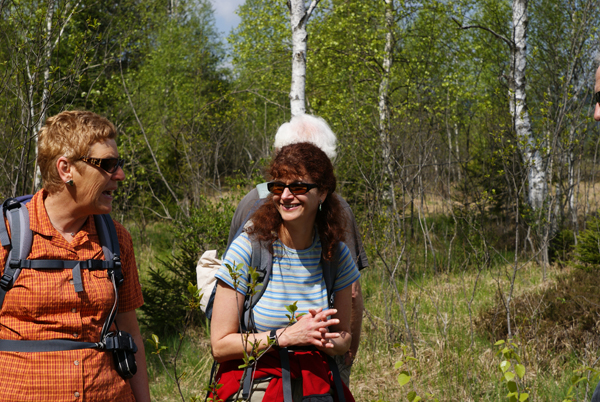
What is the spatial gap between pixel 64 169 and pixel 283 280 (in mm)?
853

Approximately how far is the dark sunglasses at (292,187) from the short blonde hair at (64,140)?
62 cm

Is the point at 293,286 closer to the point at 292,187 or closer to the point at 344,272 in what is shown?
the point at 344,272

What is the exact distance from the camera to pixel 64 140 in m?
1.83

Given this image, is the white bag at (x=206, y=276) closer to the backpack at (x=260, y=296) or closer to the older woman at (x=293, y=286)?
the backpack at (x=260, y=296)

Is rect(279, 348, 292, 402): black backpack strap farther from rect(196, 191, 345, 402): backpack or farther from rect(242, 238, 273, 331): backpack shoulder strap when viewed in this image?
rect(242, 238, 273, 331): backpack shoulder strap

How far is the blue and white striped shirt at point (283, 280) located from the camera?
191 cm

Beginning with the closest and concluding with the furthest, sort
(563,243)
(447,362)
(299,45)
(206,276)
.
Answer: (206,276) → (447,362) → (299,45) → (563,243)

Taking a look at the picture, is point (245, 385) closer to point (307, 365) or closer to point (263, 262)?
point (307, 365)

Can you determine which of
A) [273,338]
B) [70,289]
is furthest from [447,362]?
[70,289]

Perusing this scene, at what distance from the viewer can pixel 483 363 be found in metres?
4.30

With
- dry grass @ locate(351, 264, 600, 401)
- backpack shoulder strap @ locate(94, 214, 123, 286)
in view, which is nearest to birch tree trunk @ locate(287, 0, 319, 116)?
dry grass @ locate(351, 264, 600, 401)

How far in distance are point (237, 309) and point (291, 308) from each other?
0.32m

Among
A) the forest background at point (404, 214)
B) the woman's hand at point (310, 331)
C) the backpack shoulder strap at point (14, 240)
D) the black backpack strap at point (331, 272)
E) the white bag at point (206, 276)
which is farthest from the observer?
the forest background at point (404, 214)

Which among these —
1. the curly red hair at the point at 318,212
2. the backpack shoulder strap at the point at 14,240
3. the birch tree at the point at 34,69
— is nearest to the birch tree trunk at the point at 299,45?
the birch tree at the point at 34,69
